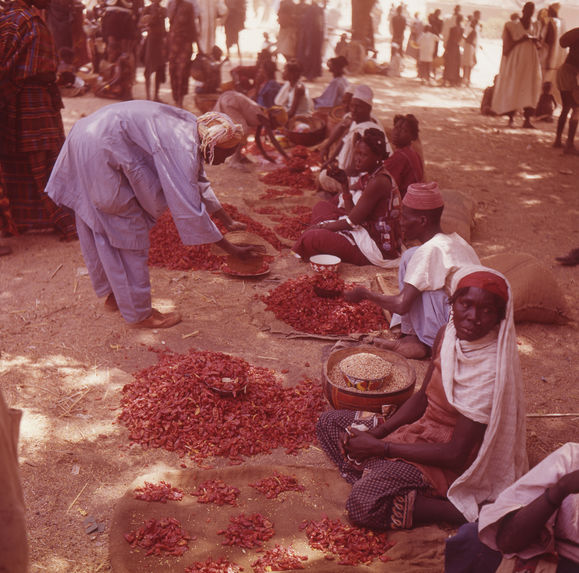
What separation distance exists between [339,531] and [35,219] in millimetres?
4501

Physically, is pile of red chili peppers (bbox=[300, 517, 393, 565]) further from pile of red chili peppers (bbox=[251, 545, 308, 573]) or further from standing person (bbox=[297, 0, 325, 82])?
standing person (bbox=[297, 0, 325, 82])

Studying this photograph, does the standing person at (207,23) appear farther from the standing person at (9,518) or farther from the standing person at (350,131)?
the standing person at (9,518)

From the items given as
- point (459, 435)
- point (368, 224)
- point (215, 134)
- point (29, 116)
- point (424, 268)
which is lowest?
point (459, 435)

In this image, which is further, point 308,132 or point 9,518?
point 308,132

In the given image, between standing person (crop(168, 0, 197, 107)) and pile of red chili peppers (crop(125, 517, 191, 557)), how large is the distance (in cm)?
951

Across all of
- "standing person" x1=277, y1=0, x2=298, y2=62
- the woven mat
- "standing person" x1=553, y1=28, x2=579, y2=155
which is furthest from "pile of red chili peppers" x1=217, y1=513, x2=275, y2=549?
"standing person" x1=277, y1=0, x2=298, y2=62

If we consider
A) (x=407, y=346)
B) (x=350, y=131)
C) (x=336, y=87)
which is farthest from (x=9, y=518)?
(x=336, y=87)

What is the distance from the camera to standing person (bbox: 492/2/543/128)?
12.0 metres

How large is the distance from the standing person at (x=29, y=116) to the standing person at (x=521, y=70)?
910cm

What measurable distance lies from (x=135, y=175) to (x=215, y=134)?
1.87ft

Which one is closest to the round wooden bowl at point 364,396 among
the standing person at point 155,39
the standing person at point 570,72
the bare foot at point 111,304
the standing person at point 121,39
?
the bare foot at point 111,304

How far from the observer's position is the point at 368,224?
5.48 m

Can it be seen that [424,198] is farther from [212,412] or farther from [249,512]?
[249,512]

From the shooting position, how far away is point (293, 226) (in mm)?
6480
